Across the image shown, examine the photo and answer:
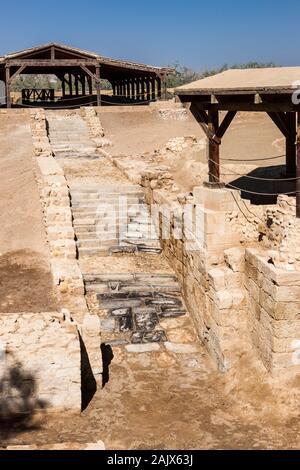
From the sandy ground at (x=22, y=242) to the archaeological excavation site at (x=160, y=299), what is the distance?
0.14 feet

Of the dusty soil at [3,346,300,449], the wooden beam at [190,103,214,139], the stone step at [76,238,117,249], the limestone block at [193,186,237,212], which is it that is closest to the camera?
the dusty soil at [3,346,300,449]

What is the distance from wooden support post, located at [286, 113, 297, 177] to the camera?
10.3m

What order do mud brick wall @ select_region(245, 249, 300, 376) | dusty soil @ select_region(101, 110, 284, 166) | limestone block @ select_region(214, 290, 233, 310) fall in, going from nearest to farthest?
1. mud brick wall @ select_region(245, 249, 300, 376)
2. limestone block @ select_region(214, 290, 233, 310)
3. dusty soil @ select_region(101, 110, 284, 166)

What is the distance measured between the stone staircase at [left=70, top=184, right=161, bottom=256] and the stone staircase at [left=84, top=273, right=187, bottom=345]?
1.43 m

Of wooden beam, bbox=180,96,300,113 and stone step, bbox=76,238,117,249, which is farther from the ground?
wooden beam, bbox=180,96,300,113

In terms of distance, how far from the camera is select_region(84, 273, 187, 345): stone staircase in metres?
8.59

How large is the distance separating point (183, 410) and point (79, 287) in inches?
119

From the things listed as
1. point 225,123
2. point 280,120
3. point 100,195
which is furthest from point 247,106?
point 100,195

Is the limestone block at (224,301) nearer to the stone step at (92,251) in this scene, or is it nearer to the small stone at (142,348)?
the small stone at (142,348)

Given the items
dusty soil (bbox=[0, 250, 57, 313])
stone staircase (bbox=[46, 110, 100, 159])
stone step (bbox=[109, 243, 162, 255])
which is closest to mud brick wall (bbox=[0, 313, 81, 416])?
dusty soil (bbox=[0, 250, 57, 313])

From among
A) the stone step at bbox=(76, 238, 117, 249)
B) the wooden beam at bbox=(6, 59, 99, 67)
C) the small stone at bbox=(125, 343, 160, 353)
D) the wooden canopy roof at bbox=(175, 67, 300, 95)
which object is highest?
the wooden beam at bbox=(6, 59, 99, 67)

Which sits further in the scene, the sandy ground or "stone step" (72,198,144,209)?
"stone step" (72,198,144,209)

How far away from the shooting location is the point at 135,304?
370 inches

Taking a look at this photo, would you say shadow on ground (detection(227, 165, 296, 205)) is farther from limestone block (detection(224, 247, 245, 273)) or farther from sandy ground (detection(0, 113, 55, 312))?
sandy ground (detection(0, 113, 55, 312))
